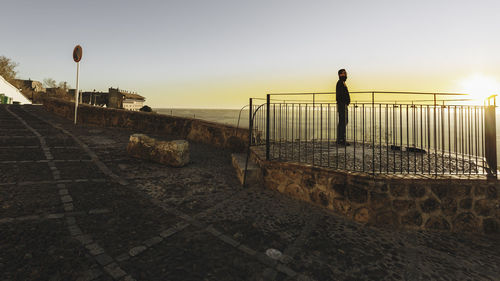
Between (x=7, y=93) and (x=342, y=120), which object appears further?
(x=7, y=93)

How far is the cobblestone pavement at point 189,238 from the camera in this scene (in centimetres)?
216

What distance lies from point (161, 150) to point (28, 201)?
9.47ft

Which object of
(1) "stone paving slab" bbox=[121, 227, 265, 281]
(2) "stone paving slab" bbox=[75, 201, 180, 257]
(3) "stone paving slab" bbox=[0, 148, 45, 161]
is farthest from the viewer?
(3) "stone paving slab" bbox=[0, 148, 45, 161]

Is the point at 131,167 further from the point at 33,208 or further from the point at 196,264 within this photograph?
the point at 196,264

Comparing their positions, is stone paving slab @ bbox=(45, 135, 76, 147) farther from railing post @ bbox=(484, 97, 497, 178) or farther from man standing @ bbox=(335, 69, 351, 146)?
railing post @ bbox=(484, 97, 497, 178)

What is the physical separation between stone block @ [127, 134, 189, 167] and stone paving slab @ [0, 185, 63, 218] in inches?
93.2

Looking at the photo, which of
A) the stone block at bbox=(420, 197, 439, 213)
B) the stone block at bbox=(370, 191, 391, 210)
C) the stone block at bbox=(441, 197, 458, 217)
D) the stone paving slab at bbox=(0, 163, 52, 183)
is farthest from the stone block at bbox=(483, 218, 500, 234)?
the stone paving slab at bbox=(0, 163, 52, 183)


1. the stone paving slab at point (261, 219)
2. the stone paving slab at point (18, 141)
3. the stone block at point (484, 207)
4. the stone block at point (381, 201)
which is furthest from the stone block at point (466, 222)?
the stone paving slab at point (18, 141)

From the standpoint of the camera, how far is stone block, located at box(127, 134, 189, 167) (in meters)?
5.71

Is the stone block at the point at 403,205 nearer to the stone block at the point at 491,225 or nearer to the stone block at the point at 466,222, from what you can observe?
the stone block at the point at 466,222

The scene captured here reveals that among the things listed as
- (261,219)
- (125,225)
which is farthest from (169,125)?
(261,219)

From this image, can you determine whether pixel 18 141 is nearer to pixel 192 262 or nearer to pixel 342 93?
pixel 192 262

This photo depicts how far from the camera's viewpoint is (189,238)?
8.81 ft

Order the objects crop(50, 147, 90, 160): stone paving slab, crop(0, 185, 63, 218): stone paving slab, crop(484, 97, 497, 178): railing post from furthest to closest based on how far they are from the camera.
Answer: crop(50, 147, 90, 160): stone paving slab < crop(484, 97, 497, 178): railing post < crop(0, 185, 63, 218): stone paving slab
